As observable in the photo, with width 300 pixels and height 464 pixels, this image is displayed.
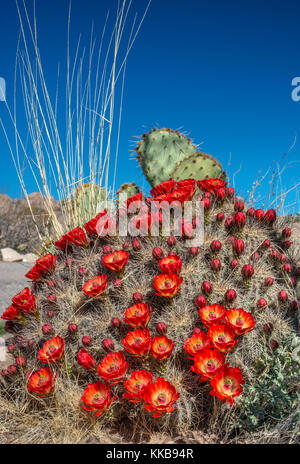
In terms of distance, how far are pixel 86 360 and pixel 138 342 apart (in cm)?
31

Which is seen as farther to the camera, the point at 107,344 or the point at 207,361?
the point at 107,344

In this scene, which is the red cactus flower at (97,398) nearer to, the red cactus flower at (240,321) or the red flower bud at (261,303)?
the red cactus flower at (240,321)

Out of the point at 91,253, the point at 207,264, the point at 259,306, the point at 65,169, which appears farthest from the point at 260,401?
the point at 65,169

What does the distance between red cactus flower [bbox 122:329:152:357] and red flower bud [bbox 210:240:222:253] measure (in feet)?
1.96

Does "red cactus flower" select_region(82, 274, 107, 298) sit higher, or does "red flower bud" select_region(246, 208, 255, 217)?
"red flower bud" select_region(246, 208, 255, 217)

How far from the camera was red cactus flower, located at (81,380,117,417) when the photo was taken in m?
1.65

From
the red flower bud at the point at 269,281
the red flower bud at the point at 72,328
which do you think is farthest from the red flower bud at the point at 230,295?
the red flower bud at the point at 72,328

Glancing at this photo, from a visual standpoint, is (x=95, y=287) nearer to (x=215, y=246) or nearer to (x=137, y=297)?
(x=137, y=297)

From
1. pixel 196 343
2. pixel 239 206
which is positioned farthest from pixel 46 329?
pixel 239 206

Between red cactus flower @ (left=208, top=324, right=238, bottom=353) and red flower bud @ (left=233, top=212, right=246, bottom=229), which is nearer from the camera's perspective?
red cactus flower @ (left=208, top=324, right=238, bottom=353)

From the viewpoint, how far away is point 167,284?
1847mm

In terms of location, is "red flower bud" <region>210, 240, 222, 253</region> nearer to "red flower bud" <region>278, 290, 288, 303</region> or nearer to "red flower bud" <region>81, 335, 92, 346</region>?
"red flower bud" <region>278, 290, 288, 303</region>

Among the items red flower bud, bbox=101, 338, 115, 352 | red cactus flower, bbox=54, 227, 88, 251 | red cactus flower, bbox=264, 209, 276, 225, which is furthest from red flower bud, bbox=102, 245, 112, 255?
red cactus flower, bbox=264, 209, 276, 225
